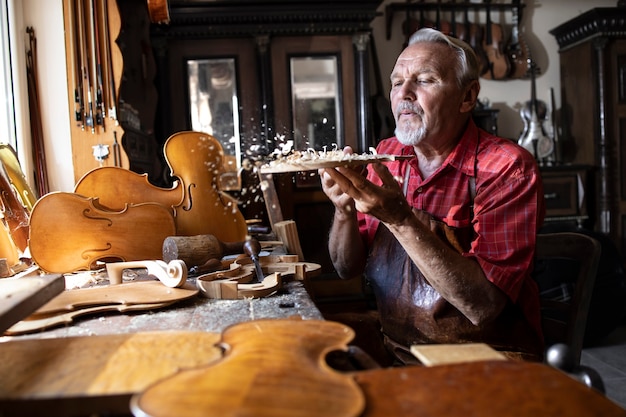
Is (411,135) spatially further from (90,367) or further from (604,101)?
(604,101)

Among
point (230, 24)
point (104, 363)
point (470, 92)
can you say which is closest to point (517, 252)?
point (470, 92)

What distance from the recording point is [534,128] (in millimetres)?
5871

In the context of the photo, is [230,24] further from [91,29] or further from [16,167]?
[16,167]

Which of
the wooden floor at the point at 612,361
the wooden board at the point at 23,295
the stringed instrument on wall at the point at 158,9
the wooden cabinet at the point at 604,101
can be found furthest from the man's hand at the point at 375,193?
the wooden cabinet at the point at 604,101

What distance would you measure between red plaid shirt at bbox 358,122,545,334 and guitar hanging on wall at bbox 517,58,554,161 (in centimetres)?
393

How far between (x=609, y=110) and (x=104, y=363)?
578 cm

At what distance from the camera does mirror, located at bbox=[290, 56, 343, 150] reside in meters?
4.96

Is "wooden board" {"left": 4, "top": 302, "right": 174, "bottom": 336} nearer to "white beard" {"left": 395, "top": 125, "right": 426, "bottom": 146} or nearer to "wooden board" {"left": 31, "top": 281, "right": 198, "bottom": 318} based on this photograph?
"wooden board" {"left": 31, "top": 281, "right": 198, "bottom": 318}

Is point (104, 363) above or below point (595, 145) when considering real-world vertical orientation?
below

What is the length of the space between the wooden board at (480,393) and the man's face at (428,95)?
142 cm

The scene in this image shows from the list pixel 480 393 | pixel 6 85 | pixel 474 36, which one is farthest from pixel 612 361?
pixel 6 85

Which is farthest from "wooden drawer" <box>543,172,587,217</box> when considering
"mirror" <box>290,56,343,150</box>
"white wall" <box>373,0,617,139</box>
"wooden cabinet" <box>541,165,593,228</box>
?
"mirror" <box>290,56,343,150</box>

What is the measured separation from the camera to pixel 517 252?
1.97 meters

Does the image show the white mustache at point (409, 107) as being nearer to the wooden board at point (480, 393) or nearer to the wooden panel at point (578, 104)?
the wooden board at point (480, 393)
